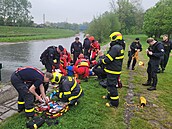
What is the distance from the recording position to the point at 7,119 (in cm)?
407

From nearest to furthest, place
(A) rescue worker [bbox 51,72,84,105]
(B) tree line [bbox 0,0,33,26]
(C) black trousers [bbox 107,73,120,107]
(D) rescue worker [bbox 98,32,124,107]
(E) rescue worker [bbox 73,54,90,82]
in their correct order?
1. (A) rescue worker [bbox 51,72,84,105]
2. (D) rescue worker [bbox 98,32,124,107]
3. (C) black trousers [bbox 107,73,120,107]
4. (E) rescue worker [bbox 73,54,90,82]
5. (B) tree line [bbox 0,0,33,26]

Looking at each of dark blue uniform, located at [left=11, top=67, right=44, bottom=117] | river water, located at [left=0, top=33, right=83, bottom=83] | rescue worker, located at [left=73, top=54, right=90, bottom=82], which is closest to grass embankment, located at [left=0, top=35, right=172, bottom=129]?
dark blue uniform, located at [left=11, top=67, right=44, bottom=117]

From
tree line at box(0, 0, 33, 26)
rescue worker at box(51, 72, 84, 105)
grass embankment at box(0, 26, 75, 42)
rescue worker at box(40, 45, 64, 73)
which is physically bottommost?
rescue worker at box(51, 72, 84, 105)

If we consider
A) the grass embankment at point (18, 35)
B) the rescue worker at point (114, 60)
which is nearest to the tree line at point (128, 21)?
the grass embankment at point (18, 35)

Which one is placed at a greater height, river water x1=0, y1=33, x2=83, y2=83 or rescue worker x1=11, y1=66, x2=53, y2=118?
rescue worker x1=11, y1=66, x2=53, y2=118

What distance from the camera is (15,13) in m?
70.5

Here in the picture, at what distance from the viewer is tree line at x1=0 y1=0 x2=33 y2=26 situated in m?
63.7

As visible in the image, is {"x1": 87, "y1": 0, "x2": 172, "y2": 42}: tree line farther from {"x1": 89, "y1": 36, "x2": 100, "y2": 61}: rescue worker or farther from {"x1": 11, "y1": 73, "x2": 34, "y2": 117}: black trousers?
{"x1": 11, "y1": 73, "x2": 34, "y2": 117}: black trousers

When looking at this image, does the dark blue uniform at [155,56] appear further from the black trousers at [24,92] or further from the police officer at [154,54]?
the black trousers at [24,92]

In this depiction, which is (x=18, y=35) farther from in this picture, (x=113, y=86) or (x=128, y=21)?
(x=113, y=86)

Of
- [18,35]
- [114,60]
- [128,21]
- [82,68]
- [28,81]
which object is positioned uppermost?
[128,21]

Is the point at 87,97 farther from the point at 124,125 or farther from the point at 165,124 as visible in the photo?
the point at 165,124

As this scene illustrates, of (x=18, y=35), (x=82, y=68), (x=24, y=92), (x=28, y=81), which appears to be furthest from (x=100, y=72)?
(x=18, y=35)

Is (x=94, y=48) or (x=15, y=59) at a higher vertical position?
(x=94, y=48)
